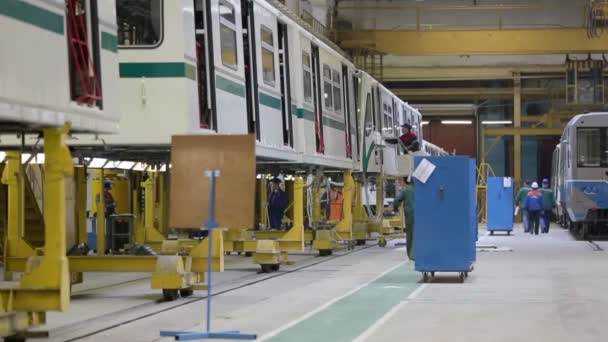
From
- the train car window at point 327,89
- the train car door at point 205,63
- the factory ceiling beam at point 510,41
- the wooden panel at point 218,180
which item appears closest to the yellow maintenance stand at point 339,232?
the train car window at point 327,89

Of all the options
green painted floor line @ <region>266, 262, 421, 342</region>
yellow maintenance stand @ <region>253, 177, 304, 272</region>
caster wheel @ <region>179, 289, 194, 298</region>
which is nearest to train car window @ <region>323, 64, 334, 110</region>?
yellow maintenance stand @ <region>253, 177, 304, 272</region>

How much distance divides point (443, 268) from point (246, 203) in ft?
21.8

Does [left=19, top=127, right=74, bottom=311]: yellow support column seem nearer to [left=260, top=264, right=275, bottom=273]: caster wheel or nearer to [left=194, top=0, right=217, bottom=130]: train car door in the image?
[left=194, top=0, right=217, bottom=130]: train car door

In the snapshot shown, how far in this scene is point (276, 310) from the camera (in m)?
12.8

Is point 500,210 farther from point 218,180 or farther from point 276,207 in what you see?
point 218,180

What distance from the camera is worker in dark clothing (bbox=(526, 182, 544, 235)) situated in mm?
35406

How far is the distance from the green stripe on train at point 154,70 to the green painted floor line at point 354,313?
3.09 metres

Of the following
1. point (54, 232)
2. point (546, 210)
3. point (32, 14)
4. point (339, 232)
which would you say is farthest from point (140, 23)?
point (546, 210)

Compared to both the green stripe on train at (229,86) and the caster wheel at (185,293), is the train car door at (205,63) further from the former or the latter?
the caster wheel at (185,293)

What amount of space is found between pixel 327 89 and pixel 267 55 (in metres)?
5.50

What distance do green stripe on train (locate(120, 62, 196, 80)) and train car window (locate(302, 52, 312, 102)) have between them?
6.85m

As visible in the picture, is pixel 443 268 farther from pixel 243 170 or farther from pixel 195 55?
pixel 243 170

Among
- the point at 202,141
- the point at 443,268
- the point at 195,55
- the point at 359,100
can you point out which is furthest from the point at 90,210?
the point at 202,141

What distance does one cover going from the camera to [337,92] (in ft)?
77.6
